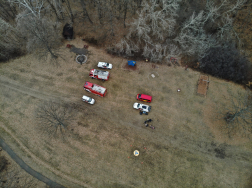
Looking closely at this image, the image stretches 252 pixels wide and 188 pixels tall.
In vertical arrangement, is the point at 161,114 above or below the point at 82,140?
above

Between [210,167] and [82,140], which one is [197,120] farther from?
[82,140]

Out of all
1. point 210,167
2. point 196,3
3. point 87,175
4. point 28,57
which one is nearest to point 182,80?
point 210,167

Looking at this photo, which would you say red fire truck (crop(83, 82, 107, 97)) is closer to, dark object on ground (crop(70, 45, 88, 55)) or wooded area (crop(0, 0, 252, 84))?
dark object on ground (crop(70, 45, 88, 55))

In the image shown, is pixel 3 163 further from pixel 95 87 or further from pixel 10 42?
pixel 10 42

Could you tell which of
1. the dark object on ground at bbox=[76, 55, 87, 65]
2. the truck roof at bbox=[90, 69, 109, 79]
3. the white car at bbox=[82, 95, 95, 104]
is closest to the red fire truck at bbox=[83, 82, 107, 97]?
the white car at bbox=[82, 95, 95, 104]

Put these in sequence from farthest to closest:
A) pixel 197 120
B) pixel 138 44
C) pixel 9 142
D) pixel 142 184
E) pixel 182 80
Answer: pixel 138 44
pixel 182 80
pixel 197 120
pixel 9 142
pixel 142 184

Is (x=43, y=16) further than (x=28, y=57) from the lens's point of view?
Yes

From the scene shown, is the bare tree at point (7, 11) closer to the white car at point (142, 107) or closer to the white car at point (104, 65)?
the white car at point (104, 65)

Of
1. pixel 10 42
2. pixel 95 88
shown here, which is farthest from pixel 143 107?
pixel 10 42
